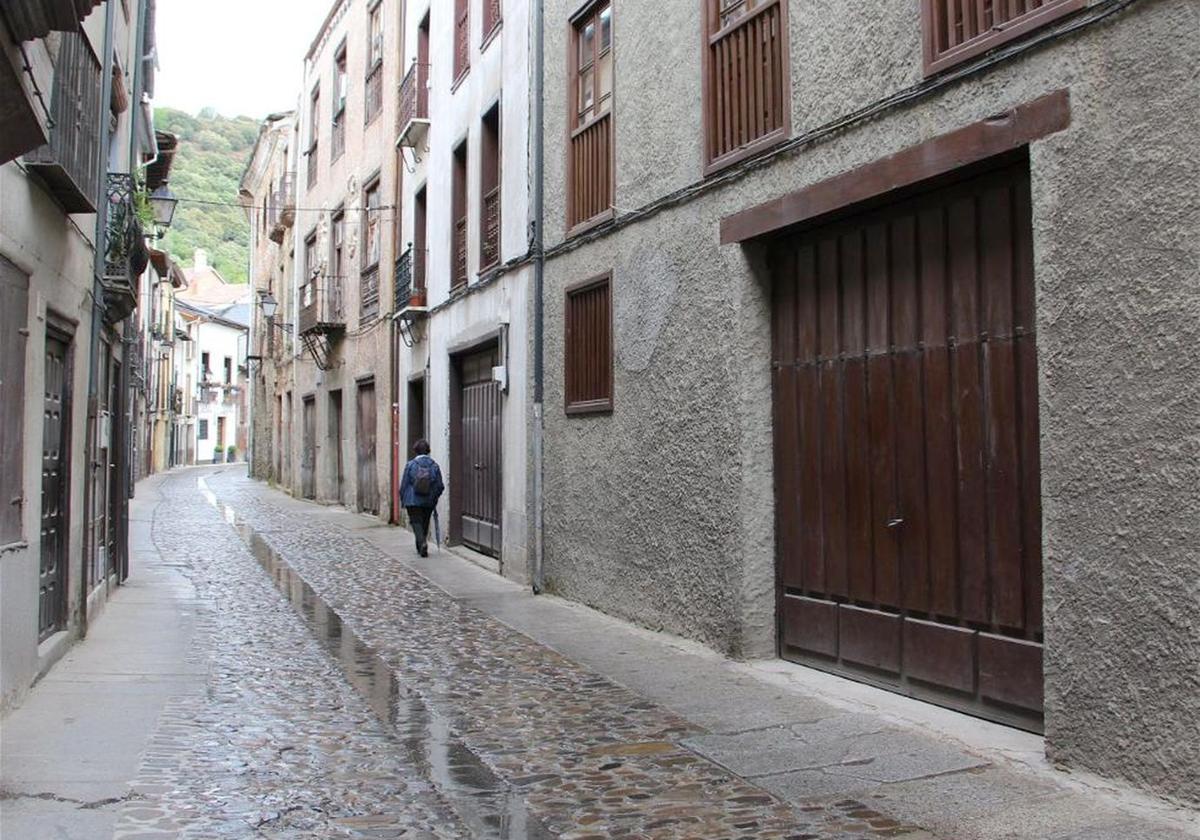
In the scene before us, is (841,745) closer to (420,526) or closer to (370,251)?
(420,526)

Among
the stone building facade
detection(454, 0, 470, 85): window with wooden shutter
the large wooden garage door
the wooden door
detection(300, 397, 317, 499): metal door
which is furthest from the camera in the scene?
detection(300, 397, 317, 499): metal door

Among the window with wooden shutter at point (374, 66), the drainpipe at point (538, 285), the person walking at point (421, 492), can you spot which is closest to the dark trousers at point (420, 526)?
the person walking at point (421, 492)

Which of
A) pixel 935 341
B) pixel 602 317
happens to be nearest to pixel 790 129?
pixel 935 341

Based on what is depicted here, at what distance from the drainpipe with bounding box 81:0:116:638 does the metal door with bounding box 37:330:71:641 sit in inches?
22.4

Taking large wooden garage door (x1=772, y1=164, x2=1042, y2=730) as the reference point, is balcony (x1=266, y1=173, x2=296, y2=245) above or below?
above

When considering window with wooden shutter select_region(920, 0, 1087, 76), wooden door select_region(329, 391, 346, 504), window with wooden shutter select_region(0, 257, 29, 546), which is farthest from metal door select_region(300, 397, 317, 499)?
window with wooden shutter select_region(920, 0, 1087, 76)

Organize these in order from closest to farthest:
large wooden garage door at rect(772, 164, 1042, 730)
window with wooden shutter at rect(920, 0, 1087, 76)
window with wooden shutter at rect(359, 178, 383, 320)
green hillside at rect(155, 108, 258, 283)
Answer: window with wooden shutter at rect(920, 0, 1087, 76) → large wooden garage door at rect(772, 164, 1042, 730) → window with wooden shutter at rect(359, 178, 383, 320) → green hillside at rect(155, 108, 258, 283)

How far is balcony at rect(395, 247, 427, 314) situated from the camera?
54.2 feet

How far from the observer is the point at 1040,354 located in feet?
16.5

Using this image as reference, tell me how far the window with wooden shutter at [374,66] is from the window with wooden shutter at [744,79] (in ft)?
43.6

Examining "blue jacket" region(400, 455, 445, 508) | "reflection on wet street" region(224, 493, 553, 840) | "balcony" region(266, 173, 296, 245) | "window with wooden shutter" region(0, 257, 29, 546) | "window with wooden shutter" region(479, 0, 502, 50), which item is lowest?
"reflection on wet street" region(224, 493, 553, 840)

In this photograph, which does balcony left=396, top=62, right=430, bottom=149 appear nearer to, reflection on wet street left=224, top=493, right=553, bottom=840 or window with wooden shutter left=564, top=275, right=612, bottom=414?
window with wooden shutter left=564, top=275, right=612, bottom=414

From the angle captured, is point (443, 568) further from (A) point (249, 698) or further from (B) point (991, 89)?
(B) point (991, 89)

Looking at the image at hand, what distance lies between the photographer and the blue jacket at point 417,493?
563 inches
